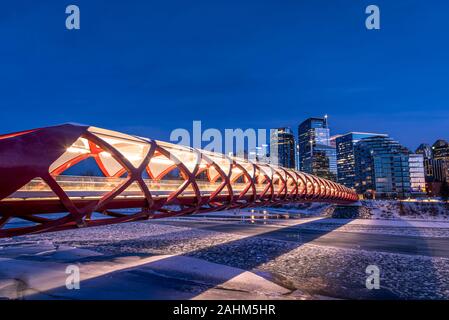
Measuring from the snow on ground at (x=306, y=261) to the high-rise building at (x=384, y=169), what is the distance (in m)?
120

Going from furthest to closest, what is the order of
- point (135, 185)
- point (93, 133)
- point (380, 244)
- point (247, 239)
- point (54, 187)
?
point (247, 239), point (380, 244), point (135, 185), point (93, 133), point (54, 187)

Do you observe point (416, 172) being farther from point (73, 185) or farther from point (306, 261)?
point (73, 185)

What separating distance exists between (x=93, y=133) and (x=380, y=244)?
83.5 feet

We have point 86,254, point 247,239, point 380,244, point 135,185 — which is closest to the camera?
point 135,185

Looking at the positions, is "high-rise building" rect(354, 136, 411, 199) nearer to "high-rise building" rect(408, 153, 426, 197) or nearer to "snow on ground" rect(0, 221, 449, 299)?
"high-rise building" rect(408, 153, 426, 197)

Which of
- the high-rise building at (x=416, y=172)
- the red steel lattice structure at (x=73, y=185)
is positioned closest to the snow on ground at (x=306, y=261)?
the red steel lattice structure at (x=73, y=185)

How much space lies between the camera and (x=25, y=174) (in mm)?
9047

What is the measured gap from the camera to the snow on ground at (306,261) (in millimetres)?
13573

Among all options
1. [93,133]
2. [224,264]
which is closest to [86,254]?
[224,264]

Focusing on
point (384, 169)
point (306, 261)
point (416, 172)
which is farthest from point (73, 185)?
point (416, 172)

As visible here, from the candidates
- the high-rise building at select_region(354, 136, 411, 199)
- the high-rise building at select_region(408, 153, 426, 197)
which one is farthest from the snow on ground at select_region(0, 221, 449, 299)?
the high-rise building at select_region(408, 153, 426, 197)

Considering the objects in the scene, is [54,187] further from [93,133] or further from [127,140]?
[127,140]

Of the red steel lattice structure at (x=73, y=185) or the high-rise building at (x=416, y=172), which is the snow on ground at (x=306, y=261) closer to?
the red steel lattice structure at (x=73, y=185)

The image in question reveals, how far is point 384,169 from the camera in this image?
5719 inches
